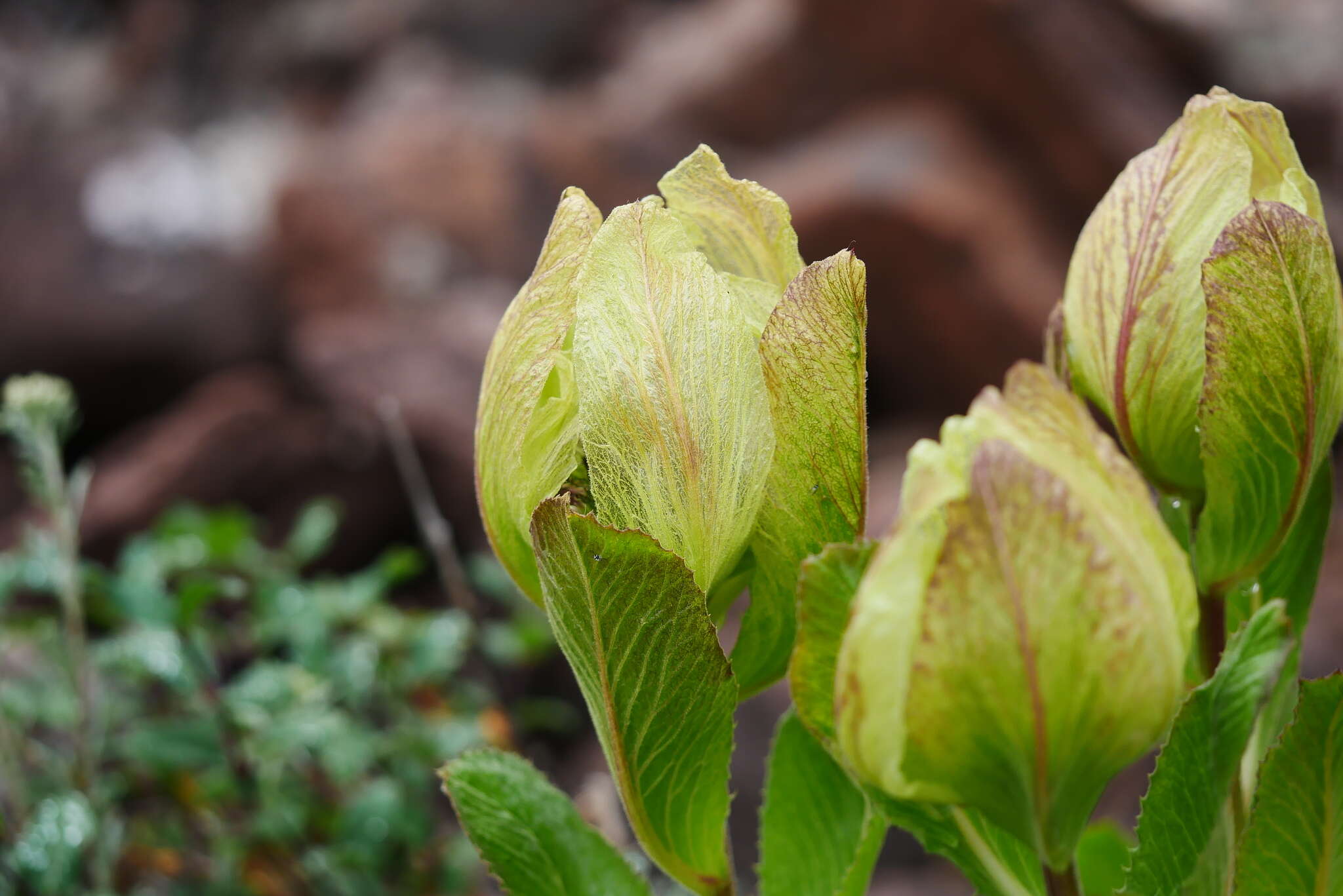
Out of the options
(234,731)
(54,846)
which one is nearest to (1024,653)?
(54,846)

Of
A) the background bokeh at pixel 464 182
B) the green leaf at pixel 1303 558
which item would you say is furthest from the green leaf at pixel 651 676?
the background bokeh at pixel 464 182

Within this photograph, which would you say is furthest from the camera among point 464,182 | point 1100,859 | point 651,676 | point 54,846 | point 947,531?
point 464,182

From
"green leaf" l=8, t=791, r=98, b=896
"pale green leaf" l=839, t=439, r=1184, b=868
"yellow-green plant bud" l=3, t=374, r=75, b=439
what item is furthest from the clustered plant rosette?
"yellow-green plant bud" l=3, t=374, r=75, b=439

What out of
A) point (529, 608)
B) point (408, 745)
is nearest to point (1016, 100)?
point (529, 608)

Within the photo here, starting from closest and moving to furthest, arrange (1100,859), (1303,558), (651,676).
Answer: (651,676), (1303,558), (1100,859)

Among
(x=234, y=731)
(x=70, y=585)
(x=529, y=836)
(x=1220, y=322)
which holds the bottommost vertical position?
(x=234, y=731)

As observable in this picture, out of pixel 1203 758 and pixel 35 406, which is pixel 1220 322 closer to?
pixel 1203 758

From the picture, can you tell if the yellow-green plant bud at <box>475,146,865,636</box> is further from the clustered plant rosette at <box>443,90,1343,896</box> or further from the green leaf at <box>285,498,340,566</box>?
the green leaf at <box>285,498,340,566</box>
